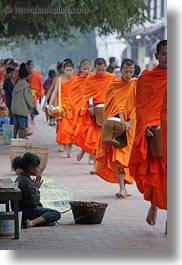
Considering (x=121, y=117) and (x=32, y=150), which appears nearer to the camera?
(x=121, y=117)

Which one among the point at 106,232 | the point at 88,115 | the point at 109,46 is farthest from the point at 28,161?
the point at 109,46

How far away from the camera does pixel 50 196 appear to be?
10.9 meters

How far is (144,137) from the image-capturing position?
8.77 m

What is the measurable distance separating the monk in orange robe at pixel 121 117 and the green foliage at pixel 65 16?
2.54 meters

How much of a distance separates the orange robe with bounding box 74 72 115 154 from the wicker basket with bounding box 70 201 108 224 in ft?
13.2

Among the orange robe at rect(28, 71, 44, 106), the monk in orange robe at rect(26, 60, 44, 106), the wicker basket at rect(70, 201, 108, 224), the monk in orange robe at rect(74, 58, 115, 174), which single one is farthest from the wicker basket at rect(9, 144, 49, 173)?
the orange robe at rect(28, 71, 44, 106)

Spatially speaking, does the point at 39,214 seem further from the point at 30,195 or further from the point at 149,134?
the point at 149,134

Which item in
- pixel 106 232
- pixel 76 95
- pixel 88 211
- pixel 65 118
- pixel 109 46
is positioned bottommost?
pixel 106 232

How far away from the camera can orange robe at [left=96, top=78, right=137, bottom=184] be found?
35.8 ft

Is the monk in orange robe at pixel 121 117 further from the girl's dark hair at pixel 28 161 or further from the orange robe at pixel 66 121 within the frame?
the orange robe at pixel 66 121

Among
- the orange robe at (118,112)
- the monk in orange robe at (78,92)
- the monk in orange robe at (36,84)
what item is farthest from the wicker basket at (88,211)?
the monk in orange robe at (36,84)

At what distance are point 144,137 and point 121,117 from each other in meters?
2.17

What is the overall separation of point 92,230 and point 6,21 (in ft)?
21.4

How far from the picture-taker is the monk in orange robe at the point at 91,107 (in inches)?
518
